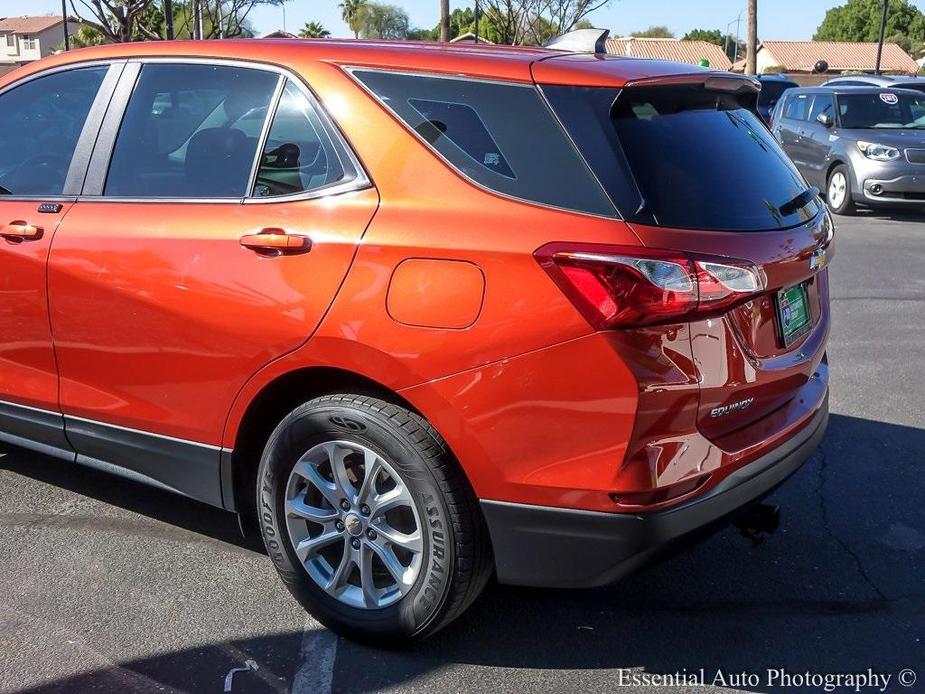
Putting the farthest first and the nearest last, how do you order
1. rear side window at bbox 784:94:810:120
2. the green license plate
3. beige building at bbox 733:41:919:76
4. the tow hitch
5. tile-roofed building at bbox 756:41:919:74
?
tile-roofed building at bbox 756:41:919:74, beige building at bbox 733:41:919:76, rear side window at bbox 784:94:810:120, the tow hitch, the green license plate

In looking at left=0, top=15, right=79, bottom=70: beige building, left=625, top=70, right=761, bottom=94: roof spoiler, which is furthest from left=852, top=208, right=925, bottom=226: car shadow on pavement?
left=0, top=15, right=79, bottom=70: beige building

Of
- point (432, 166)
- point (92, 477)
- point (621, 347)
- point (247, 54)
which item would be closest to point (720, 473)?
point (621, 347)

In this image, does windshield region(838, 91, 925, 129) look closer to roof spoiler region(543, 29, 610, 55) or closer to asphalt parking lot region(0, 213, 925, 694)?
asphalt parking lot region(0, 213, 925, 694)

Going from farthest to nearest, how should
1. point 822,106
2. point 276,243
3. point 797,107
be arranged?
1. point 797,107
2. point 822,106
3. point 276,243

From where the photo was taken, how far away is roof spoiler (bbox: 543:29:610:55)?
3.42 m

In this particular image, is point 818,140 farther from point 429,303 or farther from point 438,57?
point 429,303

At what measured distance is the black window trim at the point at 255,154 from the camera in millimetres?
2986

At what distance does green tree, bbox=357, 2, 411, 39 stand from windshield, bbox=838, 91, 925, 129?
239 ft

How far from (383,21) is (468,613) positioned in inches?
3376

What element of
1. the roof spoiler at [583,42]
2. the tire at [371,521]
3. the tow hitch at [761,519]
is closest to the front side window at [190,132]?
the tire at [371,521]

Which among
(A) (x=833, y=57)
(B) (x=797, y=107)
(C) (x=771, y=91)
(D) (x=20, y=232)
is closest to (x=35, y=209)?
(D) (x=20, y=232)

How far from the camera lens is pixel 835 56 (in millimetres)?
79250

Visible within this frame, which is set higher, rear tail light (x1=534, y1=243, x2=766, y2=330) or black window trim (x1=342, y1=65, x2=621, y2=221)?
black window trim (x1=342, y1=65, x2=621, y2=221)

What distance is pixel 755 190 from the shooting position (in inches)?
118
